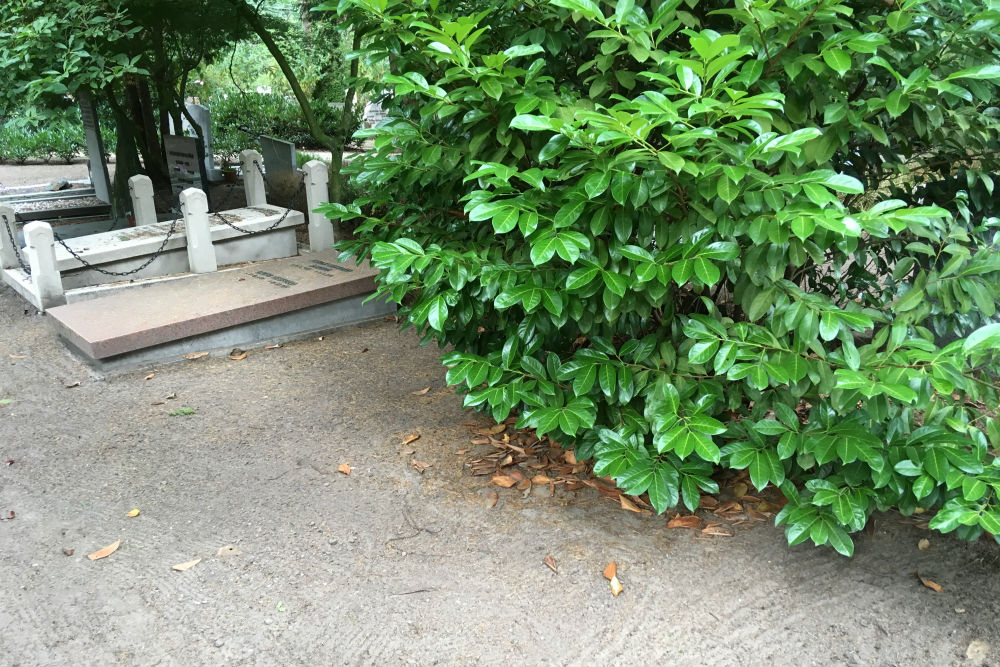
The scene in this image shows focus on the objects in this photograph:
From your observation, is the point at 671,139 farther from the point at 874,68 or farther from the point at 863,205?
the point at 863,205

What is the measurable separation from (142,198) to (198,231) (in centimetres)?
196

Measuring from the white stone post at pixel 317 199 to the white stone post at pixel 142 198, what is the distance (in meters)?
2.27

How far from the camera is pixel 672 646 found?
327cm

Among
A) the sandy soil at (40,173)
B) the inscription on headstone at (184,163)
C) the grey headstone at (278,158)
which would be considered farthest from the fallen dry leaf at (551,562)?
the sandy soil at (40,173)

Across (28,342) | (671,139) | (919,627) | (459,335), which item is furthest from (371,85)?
(28,342)

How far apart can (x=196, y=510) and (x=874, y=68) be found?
421cm

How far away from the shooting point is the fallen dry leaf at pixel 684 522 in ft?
13.4

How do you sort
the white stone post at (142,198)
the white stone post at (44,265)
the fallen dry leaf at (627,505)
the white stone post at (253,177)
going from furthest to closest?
the white stone post at (253,177)
the white stone post at (142,198)
the white stone post at (44,265)
the fallen dry leaf at (627,505)

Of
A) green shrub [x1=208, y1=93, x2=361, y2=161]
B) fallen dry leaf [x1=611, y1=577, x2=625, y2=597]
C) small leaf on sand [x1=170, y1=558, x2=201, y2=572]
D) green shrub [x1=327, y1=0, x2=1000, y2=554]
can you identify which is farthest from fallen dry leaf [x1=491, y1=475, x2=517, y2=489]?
green shrub [x1=208, y1=93, x2=361, y2=161]

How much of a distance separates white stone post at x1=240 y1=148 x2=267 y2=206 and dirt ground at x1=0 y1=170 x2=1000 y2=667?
5.38 metres

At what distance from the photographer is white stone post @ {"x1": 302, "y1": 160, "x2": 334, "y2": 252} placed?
887cm

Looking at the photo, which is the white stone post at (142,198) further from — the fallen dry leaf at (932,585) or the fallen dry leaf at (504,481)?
the fallen dry leaf at (932,585)

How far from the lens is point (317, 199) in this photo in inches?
356

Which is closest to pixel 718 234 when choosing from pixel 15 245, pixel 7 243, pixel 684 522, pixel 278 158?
pixel 684 522
